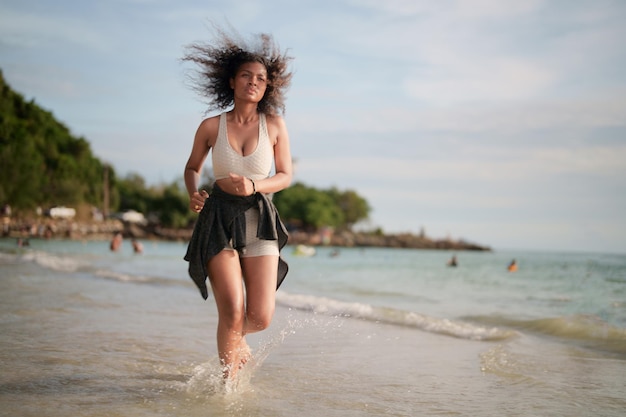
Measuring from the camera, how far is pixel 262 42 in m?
4.45

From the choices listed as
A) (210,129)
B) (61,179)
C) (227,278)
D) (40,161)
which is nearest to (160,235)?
(61,179)

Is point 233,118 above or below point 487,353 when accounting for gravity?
above

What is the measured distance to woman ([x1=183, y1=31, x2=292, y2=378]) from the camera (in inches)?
165

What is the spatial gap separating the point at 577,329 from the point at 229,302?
638 centimetres

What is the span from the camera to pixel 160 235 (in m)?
105

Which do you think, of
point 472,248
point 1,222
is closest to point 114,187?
point 1,222

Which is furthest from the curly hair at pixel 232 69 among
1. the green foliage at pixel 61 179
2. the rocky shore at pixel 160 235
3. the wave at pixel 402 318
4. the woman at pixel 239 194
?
the rocky shore at pixel 160 235

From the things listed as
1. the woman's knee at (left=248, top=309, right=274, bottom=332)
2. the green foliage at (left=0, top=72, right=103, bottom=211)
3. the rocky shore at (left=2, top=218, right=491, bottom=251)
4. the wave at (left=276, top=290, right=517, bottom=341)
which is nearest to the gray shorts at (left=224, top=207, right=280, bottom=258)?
the woman's knee at (left=248, top=309, right=274, bottom=332)

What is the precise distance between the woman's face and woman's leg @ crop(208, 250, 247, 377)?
1.09 metres

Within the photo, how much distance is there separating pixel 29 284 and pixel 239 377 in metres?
9.36

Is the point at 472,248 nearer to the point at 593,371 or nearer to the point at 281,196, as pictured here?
the point at 281,196

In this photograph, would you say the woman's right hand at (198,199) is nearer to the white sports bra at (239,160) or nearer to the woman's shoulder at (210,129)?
the white sports bra at (239,160)

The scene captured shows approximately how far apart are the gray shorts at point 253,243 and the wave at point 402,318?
472cm

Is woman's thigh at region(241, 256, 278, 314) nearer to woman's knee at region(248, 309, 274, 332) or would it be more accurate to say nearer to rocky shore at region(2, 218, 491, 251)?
woman's knee at region(248, 309, 274, 332)
